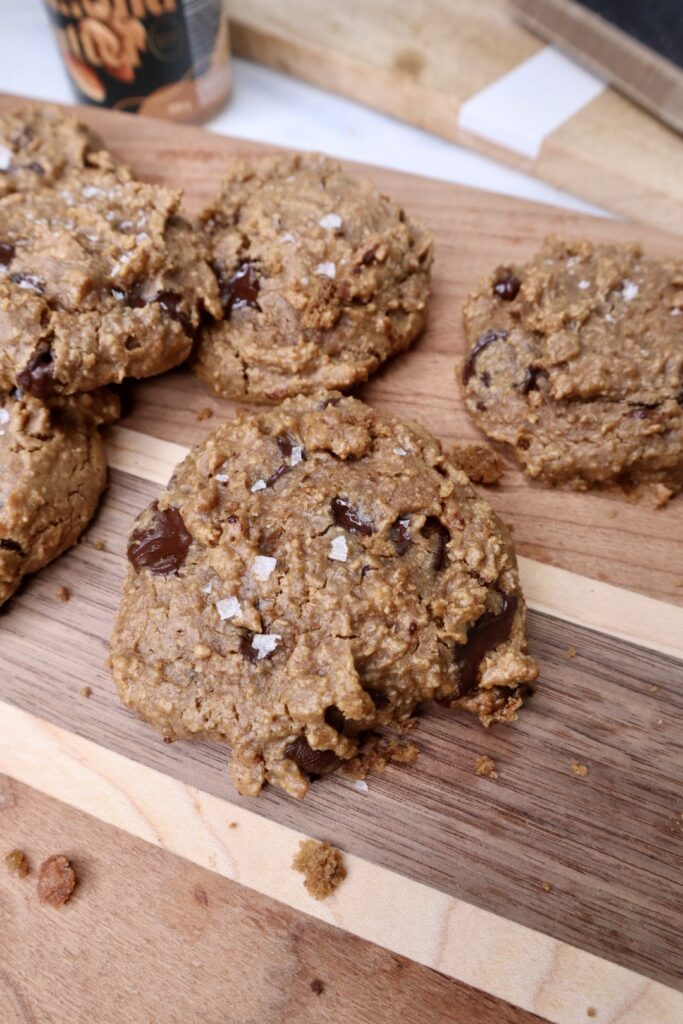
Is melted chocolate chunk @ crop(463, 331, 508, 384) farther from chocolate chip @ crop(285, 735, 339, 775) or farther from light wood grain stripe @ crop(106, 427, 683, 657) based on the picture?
chocolate chip @ crop(285, 735, 339, 775)

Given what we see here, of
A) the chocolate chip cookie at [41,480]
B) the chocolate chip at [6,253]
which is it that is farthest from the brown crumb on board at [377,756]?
the chocolate chip at [6,253]

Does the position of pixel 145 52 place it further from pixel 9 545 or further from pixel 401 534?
pixel 401 534

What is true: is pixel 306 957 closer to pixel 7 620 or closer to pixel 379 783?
pixel 379 783

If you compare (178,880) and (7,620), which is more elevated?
(7,620)

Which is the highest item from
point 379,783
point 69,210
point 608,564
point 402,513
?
point 69,210

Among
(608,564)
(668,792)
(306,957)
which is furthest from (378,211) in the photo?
(306,957)

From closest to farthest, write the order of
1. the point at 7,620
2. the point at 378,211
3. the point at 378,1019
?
the point at 378,1019
the point at 7,620
the point at 378,211

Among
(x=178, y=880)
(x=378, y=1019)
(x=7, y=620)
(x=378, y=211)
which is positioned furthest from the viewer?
(x=378, y=211)

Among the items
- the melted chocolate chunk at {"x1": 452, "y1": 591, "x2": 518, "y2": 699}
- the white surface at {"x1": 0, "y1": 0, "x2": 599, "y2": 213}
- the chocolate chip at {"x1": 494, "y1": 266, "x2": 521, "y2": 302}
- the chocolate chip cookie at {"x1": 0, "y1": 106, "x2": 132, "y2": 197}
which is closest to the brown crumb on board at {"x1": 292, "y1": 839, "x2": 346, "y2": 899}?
the melted chocolate chunk at {"x1": 452, "y1": 591, "x2": 518, "y2": 699}
